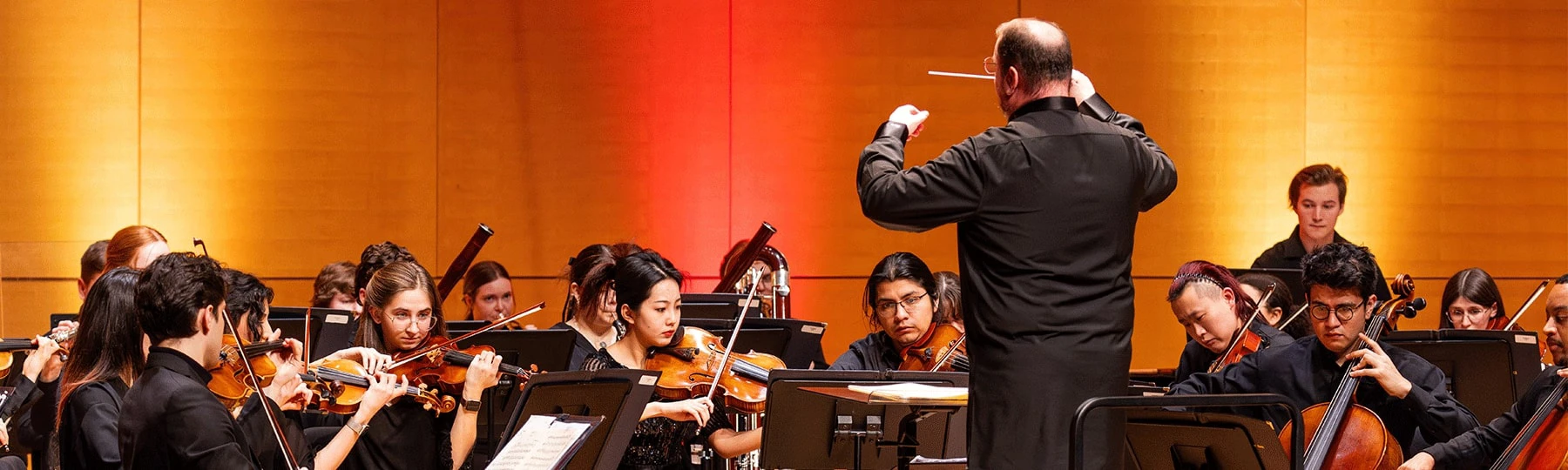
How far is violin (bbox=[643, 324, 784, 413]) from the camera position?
371 cm

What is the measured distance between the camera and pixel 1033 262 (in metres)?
2.24

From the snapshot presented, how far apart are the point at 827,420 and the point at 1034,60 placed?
1039 mm

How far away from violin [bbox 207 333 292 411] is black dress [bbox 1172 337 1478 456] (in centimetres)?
206

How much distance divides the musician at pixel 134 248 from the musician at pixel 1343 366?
2.79m

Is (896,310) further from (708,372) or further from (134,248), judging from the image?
(134,248)

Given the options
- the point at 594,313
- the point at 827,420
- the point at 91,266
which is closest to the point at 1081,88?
the point at 827,420

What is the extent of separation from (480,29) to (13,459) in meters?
2.99

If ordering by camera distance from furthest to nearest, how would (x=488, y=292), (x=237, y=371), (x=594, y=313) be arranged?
(x=488, y=292)
(x=594, y=313)
(x=237, y=371)

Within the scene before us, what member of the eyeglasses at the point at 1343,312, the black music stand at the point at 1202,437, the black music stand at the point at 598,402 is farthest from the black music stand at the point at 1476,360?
the black music stand at the point at 598,402

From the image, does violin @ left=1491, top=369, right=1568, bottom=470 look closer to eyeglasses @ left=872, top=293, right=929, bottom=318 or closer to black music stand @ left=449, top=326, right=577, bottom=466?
eyeglasses @ left=872, top=293, right=929, bottom=318

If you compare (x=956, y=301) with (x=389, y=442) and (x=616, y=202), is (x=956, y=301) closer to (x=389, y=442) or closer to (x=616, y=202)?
(x=389, y=442)

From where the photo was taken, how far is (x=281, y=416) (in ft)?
10.2

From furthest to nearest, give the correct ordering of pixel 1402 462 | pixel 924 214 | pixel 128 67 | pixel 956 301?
pixel 128 67 < pixel 956 301 < pixel 1402 462 < pixel 924 214

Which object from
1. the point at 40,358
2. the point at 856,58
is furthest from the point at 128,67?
the point at 856,58
